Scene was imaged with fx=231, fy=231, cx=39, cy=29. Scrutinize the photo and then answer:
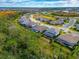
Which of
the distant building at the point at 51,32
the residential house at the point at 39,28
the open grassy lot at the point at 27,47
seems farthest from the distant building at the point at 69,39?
the residential house at the point at 39,28

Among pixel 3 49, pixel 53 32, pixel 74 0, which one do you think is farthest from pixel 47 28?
pixel 74 0

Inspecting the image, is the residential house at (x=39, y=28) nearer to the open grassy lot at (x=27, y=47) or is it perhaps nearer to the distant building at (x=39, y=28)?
the distant building at (x=39, y=28)

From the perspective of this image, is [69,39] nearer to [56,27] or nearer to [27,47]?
[56,27]

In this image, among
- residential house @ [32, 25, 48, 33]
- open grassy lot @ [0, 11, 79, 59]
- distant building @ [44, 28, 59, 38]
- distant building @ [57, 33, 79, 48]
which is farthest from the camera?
residential house @ [32, 25, 48, 33]

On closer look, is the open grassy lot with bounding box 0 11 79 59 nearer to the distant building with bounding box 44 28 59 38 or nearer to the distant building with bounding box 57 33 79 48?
the distant building with bounding box 57 33 79 48

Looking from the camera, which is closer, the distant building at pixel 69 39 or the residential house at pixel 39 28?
the distant building at pixel 69 39

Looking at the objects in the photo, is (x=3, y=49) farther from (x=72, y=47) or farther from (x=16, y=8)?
(x=16, y=8)

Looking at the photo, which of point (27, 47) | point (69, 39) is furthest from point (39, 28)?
point (27, 47)

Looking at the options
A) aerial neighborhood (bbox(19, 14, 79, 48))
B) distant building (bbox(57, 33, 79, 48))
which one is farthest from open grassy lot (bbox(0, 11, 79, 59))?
aerial neighborhood (bbox(19, 14, 79, 48))
